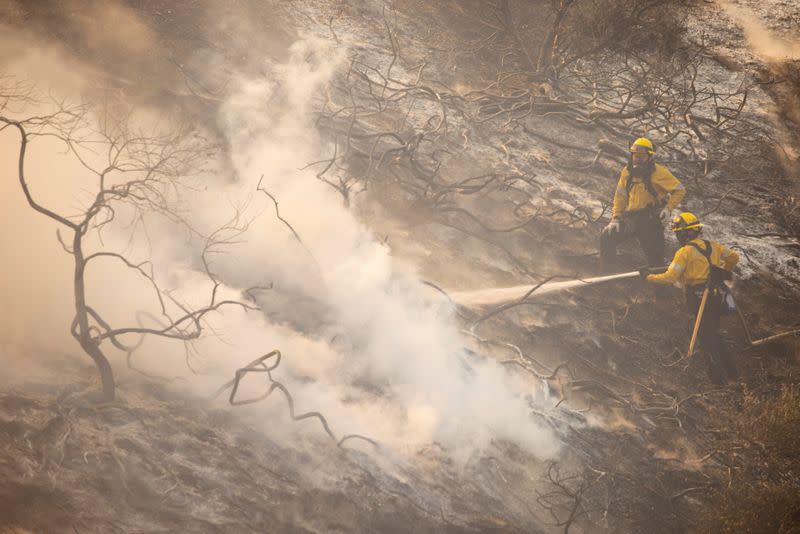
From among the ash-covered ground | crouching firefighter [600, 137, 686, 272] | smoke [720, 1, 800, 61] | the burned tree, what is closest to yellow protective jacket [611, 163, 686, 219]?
crouching firefighter [600, 137, 686, 272]

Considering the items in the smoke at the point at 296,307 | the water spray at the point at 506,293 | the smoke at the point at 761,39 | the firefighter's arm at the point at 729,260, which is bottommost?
the smoke at the point at 296,307

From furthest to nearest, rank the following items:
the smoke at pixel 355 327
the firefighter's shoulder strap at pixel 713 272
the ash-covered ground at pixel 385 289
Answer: the firefighter's shoulder strap at pixel 713 272
the smoke at pixel 355 327
the ash-covered ground at pixel 385 289

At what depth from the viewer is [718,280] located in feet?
21.9

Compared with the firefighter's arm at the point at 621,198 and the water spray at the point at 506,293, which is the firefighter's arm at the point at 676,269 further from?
the firefighter's arm at the point at 621,198

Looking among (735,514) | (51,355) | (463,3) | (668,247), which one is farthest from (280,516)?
(463,3)

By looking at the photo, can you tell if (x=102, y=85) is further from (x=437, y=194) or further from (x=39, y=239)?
(x=437, y=194)

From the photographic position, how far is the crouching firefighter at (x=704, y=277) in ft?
21.9

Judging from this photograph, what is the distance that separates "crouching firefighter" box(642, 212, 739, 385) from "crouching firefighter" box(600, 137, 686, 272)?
21.8 inches

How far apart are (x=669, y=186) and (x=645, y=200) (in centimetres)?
37

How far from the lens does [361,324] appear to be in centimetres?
707

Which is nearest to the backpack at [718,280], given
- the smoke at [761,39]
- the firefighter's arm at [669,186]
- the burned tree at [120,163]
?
the firefighter's arm at [669,186]

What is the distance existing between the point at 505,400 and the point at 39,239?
6.59m

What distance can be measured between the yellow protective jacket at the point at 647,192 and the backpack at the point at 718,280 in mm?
965

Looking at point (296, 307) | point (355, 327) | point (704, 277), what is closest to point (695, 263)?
point (704, 277)
